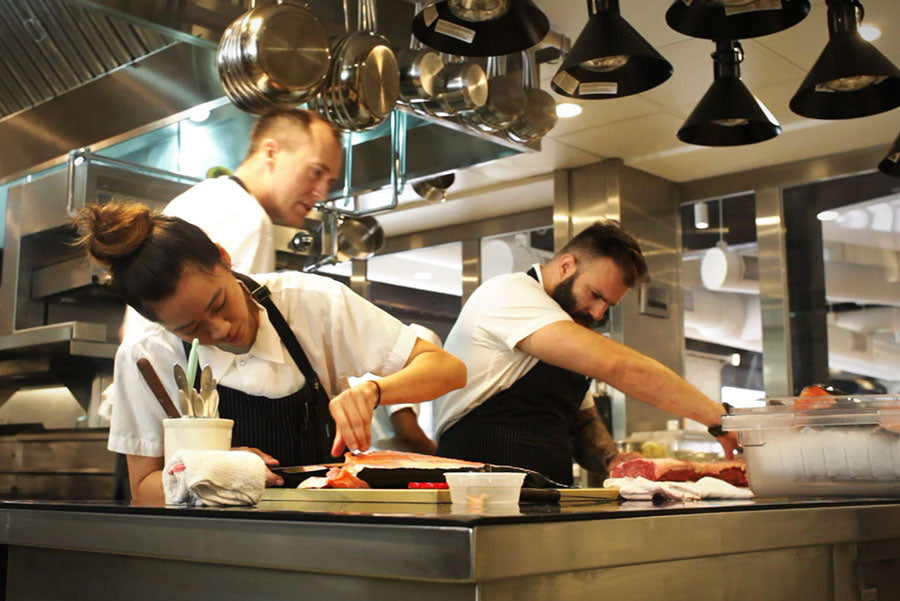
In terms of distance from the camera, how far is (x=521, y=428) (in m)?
2.86

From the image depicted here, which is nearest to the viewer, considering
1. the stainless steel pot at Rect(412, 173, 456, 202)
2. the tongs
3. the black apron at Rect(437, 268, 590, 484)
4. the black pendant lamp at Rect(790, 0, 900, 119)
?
the tongs

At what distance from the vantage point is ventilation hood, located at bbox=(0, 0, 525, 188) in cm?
328

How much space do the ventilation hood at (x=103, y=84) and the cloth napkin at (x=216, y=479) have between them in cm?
175

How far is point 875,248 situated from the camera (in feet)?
16.0

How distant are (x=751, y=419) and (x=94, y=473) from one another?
2.17 metres

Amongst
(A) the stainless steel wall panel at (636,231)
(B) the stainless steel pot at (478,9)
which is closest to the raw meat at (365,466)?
(B) the stainless steel pot at (478,9)

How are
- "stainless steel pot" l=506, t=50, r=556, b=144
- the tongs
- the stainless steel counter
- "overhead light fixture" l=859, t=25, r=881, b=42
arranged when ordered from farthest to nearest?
"overhead light fixture" l=859, t=25, r=881, b=42
"stainless steel pot" l=506, t=50, r=556, b=144
the tongs
the stainless steel counter

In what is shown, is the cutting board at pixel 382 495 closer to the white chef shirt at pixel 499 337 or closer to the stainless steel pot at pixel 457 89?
the white chef shirt at pixel 499 337

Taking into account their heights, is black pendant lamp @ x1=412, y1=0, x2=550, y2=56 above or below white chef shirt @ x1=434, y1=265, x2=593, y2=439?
above

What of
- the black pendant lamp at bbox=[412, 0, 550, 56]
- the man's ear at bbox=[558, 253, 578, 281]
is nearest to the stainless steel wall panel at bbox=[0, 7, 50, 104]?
the black pendant lamp at bbox=[412, 0, 550, 56]

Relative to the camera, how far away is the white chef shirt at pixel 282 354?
77.0 inches

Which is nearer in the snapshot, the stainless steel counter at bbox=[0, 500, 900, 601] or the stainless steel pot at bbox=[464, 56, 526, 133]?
the stainless steel counter at bbox=[0, 500, 900, 601]

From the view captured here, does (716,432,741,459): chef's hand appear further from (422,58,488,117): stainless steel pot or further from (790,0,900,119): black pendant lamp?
(422,58,488,117): stainless steel pot

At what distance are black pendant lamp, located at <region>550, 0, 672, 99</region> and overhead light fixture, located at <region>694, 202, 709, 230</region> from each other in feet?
9.72
